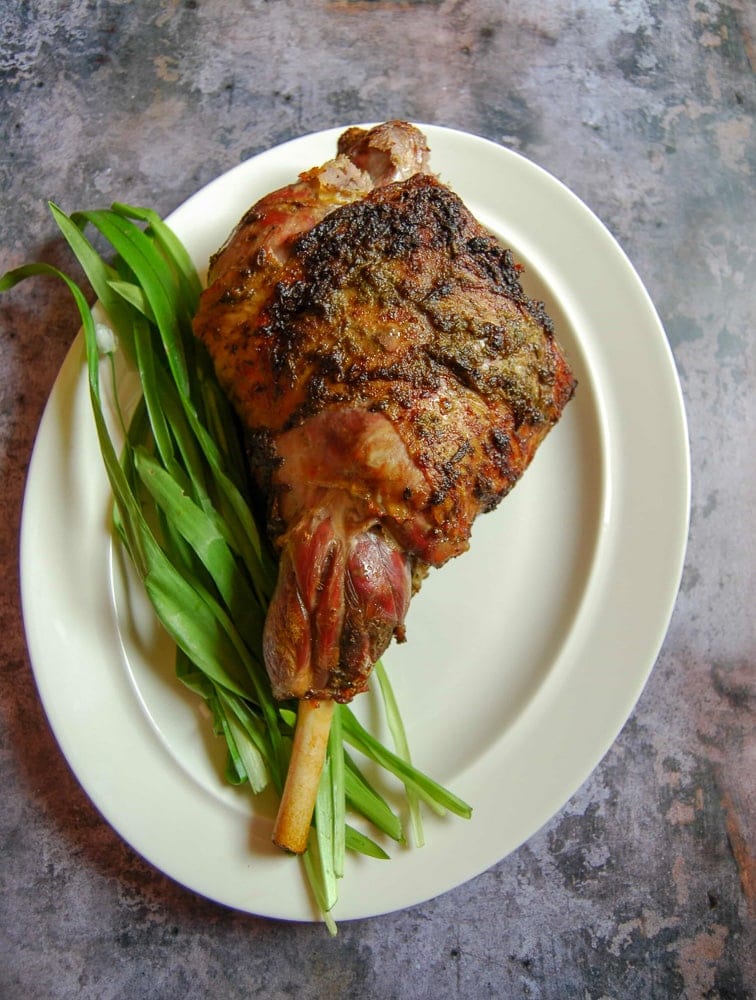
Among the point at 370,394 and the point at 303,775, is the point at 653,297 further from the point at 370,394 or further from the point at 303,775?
the point at 303,775

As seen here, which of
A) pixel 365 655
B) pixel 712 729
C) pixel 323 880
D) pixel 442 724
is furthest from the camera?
pixel 712 729

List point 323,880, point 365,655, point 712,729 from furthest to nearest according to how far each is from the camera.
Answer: point 712,729, point 323,880, point 365,655

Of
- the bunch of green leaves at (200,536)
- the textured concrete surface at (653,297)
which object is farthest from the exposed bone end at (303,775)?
the textured concrete surface at (653,297)

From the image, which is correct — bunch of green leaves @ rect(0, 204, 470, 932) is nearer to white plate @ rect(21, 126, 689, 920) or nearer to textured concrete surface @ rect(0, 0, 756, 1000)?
white plate @ rect(21, 126, 689, 920)

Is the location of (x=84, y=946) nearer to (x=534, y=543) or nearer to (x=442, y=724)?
(x=442, y=724)

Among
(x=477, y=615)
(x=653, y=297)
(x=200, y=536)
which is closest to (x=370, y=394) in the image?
(x=200, y=536)

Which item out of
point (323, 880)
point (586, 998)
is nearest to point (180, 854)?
point (323, 880)

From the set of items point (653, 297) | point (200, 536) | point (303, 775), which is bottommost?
point (303, 775)

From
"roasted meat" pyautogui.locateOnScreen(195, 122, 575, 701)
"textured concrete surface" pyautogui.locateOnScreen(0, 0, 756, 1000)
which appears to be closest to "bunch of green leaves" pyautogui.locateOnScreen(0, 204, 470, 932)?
"roasted meat" pyautogui.locateOnScreen(195, 122, 575, 701)
